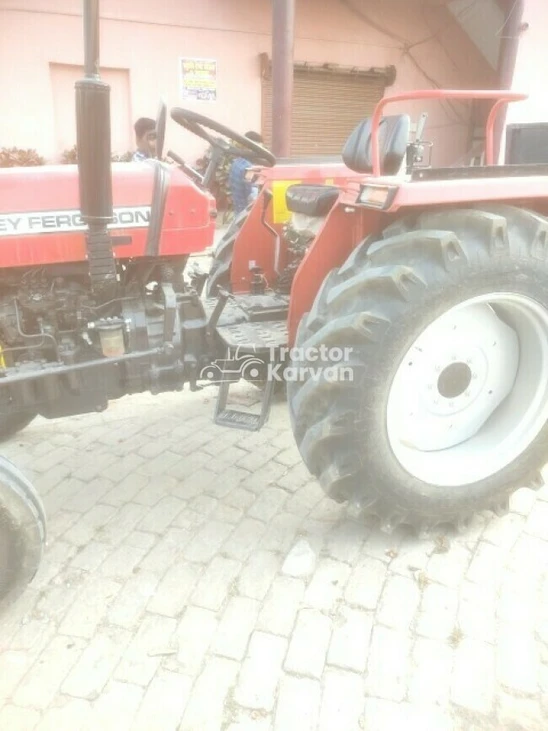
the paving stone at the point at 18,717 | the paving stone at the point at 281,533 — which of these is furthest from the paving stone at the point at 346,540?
the paving stone at the point at 18,717

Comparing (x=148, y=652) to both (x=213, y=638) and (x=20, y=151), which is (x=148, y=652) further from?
(x=20, y=151)

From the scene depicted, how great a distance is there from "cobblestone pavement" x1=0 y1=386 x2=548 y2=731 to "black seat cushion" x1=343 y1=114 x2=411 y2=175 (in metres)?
1.35

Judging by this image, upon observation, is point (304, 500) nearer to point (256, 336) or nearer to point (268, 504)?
point (268, 504)

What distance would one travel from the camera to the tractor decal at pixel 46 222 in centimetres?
205

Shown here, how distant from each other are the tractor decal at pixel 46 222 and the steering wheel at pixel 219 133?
503mm

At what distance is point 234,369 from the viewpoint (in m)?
2.42

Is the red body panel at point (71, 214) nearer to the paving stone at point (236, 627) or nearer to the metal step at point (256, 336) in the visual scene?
the metal step at point (256, 336)

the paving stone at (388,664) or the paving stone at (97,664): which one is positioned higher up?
the paving stone at (388,664)

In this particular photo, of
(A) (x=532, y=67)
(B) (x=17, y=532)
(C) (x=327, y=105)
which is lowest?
(B) (x=17, y=532)

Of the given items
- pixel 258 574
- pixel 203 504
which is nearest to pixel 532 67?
pixel 203 504

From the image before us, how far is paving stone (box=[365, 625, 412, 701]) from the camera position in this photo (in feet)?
5.33

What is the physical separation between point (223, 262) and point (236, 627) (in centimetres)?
186

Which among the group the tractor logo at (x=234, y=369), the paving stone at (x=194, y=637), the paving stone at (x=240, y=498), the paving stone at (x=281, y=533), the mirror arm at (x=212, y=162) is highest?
the mirror arm at (x=212, y=162)

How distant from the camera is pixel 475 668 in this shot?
5.55ft
